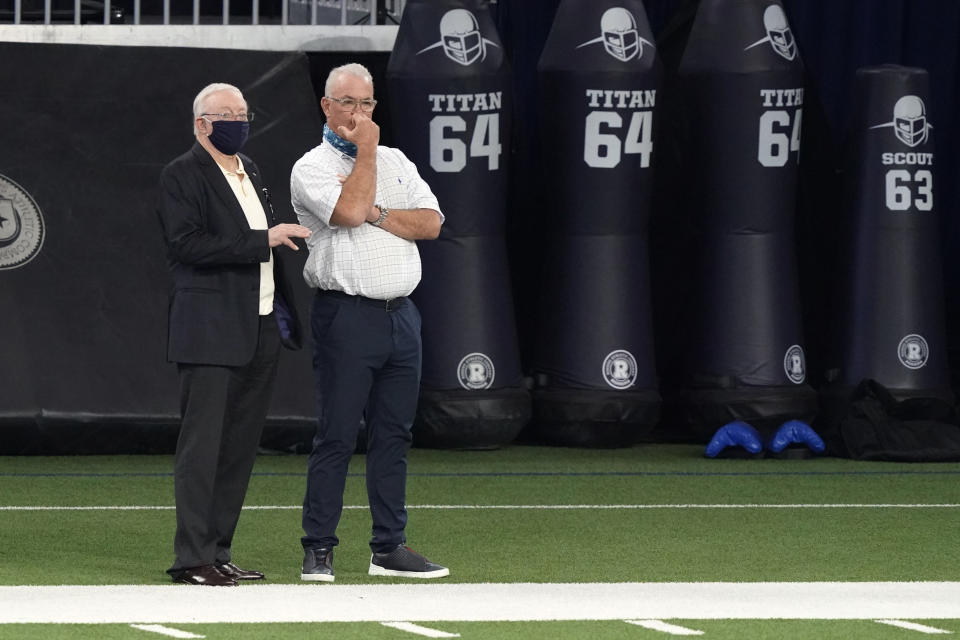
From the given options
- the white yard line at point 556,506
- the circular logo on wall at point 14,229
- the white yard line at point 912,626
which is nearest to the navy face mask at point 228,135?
the white yard line at point 912,626

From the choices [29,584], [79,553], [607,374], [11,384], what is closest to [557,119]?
[607,374]

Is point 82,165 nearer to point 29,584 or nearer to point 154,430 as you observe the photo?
point 154,430

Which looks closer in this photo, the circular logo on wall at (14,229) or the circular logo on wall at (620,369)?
the circular logo on wall at (14,229)

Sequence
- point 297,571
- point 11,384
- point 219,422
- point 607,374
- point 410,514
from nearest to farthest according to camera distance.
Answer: point 219,422 → point 297,571 → point 410,514 → point 11,384 → point 607,374

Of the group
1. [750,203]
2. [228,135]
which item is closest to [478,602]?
[228,135]

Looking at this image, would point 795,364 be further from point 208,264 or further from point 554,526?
point 208,264

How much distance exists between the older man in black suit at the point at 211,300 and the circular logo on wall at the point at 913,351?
6.22m

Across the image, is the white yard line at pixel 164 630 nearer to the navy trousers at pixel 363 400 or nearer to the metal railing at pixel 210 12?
the navy trousers at pixel 363 400

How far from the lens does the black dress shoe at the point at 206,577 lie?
590 cm

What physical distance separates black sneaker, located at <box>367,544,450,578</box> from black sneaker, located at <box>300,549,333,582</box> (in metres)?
0.22

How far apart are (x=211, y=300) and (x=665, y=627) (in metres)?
1.81

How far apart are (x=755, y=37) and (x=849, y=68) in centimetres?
215

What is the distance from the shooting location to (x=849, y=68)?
13094mm

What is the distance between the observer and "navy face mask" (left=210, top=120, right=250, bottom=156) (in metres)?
5.95
